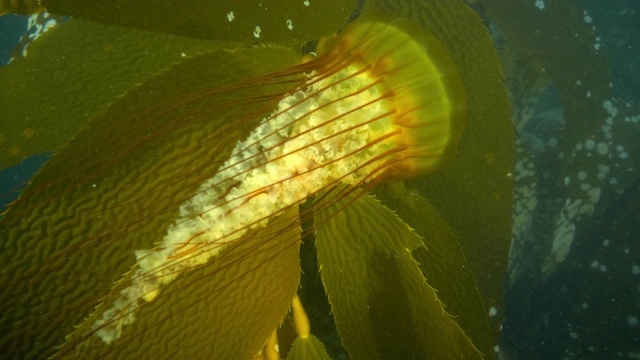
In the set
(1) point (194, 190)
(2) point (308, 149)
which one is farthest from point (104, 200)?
(2) point (308, 149)

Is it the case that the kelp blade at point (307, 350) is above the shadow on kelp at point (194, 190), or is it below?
below

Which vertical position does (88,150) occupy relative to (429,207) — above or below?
above

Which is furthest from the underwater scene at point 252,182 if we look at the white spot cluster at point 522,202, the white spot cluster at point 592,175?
the white spot cluster at point 592,175

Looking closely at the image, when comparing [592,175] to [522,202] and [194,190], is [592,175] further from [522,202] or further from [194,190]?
[194,190]

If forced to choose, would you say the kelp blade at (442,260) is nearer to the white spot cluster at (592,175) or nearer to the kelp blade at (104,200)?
the kelp blade at (104,200)

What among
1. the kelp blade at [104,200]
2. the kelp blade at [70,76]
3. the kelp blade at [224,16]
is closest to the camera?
the kelp blade at [104,200]

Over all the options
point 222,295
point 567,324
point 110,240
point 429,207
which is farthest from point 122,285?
point 567,324

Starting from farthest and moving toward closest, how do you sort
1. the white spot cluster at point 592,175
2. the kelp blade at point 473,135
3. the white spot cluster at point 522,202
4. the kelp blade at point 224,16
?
the white spot cluster at point 592,175, the white spot cluster at point 522,202, the kelp blade at point 473,135, the kelp blade at point 224,16

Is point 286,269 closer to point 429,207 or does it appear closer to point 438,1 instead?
point 429,207
